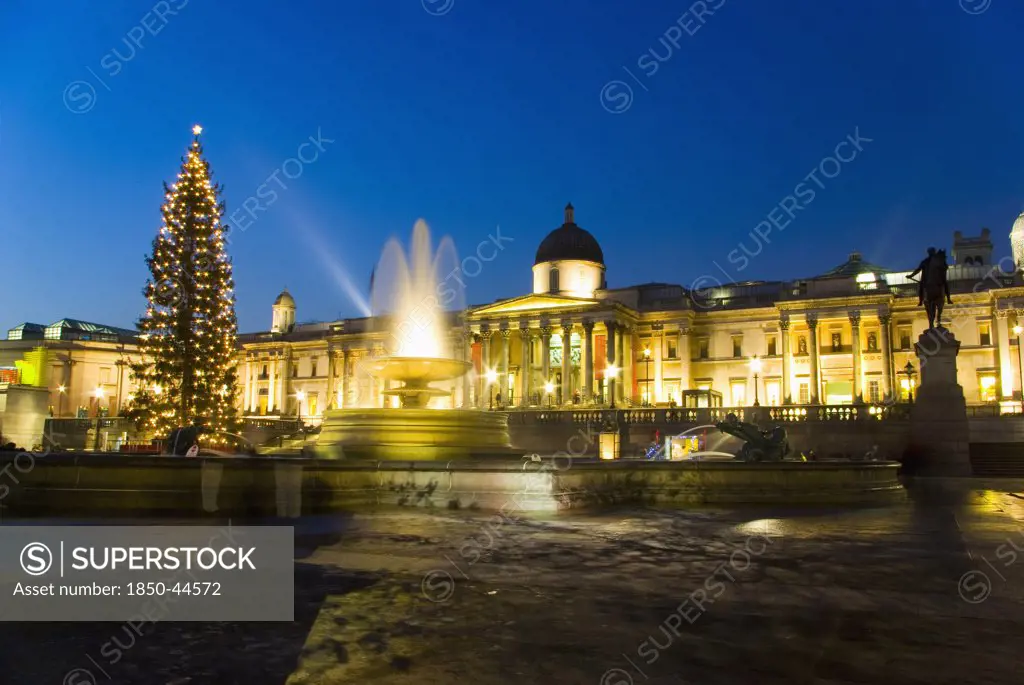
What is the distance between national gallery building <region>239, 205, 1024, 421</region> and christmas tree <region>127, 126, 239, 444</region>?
85.9 feet

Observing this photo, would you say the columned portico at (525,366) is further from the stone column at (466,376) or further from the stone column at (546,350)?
the stone column at (466,376)

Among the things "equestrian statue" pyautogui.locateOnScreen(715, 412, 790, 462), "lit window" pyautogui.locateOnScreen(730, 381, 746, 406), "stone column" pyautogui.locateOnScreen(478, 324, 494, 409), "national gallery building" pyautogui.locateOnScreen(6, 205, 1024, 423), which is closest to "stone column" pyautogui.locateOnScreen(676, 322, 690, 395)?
"national gallery building" pyautogui.locateOnScreen(6, 205, 1024, 423)

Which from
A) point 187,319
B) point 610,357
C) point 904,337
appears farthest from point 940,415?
point 904,337

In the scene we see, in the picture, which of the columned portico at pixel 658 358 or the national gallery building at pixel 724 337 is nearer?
the national gallery building at pixel 724 337

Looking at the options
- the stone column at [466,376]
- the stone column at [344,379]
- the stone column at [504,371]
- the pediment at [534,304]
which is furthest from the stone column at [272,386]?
the stone column at [504,371]

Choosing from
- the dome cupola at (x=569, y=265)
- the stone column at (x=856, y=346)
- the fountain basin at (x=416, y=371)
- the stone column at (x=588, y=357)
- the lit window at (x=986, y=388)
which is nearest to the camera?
the fountain basin at (x=416, y=371)

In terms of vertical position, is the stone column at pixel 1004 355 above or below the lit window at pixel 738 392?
above

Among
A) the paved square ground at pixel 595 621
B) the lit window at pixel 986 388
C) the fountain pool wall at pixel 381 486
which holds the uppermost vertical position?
the lit window at pixel 986 388

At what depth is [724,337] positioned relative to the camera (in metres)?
65.6

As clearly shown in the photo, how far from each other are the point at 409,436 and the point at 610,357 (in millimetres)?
44769

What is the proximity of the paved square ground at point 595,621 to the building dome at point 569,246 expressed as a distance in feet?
204

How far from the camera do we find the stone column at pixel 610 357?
59541 millimetres

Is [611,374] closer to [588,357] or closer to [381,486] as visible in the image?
[588,357]

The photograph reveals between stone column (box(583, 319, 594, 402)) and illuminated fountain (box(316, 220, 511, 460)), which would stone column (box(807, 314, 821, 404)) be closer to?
stone column (box(583, 319, 594, 402))
